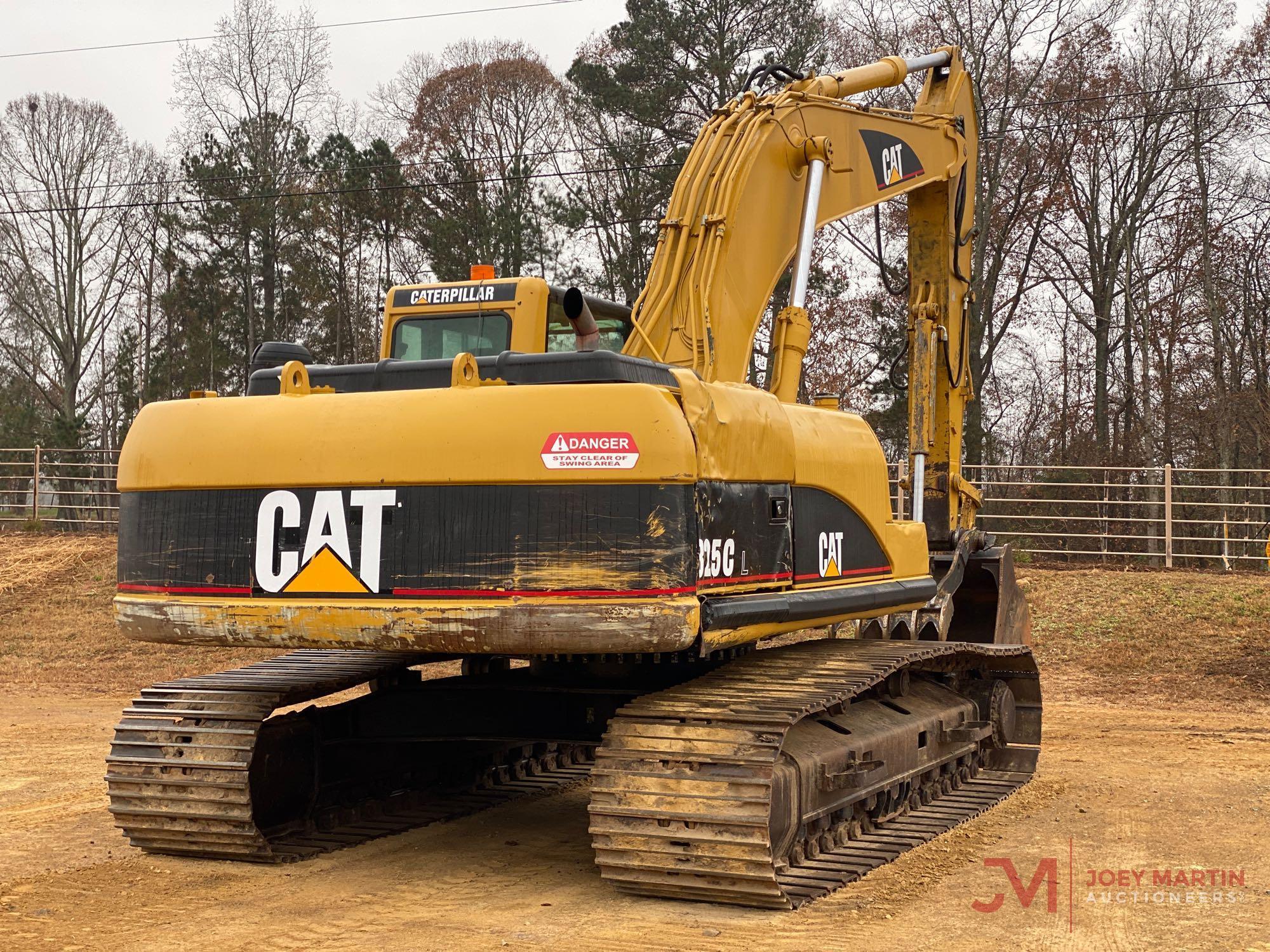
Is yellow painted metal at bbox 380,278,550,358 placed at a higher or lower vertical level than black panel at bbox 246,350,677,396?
higher

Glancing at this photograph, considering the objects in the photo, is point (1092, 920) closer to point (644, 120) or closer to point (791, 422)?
point (791, 422)

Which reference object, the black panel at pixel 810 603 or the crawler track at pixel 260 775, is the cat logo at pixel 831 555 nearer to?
the black panel at pixel 810 603

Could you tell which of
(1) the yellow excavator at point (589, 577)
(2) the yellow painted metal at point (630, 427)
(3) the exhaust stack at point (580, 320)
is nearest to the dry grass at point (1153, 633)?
(1) the yellow excavator at point (589, 577)

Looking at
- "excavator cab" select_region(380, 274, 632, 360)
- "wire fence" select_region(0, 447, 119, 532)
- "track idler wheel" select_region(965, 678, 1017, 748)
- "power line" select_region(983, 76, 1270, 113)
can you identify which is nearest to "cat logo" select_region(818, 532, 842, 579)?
"excavator cab" select_region(380, 274, 632, 360)

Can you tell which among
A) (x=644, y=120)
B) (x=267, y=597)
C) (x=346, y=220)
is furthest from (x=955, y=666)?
(x=346, y=220)

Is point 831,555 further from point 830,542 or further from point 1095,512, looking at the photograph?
point 1095,512

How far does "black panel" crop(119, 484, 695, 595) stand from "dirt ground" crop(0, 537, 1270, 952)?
4.36 ft

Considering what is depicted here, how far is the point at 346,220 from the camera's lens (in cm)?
3419

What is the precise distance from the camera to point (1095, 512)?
25141 millimetres

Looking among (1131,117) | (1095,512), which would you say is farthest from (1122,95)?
(1095,512)

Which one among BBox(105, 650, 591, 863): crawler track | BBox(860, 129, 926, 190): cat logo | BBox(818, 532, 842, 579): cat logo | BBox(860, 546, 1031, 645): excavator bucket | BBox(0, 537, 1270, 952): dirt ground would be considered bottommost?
BBox(0, 537, 1270, 952): dirt ground

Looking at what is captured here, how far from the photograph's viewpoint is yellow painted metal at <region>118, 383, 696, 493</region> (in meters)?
5.83

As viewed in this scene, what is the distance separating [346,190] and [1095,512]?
18.7 metres

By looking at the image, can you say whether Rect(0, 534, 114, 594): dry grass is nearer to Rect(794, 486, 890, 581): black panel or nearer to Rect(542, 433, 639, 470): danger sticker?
Rect(794, 486, 890, 581): black panel
